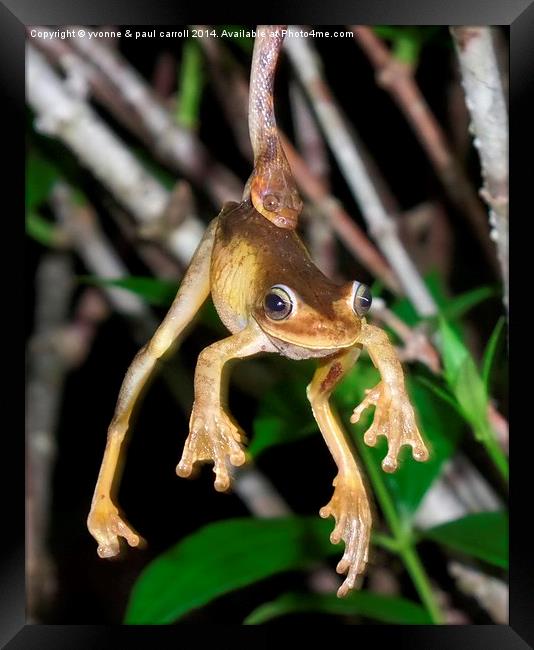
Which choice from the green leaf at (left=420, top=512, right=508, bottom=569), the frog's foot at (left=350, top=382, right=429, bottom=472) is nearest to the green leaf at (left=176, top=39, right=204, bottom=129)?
the green leaf at (left=420, top=512, right=508, bottom=569)

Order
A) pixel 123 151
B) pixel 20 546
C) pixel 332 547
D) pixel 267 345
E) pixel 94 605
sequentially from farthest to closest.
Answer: pixel 94 605, pixel 123 151, pixel 332 547, pixel 20 546, pixel 267 345

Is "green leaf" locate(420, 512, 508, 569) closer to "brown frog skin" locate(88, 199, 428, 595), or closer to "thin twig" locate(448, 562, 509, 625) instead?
"thin twig" locate(448, 562, 509, 625)

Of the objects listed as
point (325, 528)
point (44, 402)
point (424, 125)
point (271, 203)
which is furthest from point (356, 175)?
point (44, 402)

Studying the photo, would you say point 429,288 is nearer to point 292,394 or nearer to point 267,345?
point 292,394

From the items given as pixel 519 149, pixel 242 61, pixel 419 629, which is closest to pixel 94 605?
pixel 419 629

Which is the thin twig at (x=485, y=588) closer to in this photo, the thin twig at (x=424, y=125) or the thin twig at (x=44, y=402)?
the thin twig at (x=424, y=125)

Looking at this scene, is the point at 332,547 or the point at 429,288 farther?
the point at 429,288
